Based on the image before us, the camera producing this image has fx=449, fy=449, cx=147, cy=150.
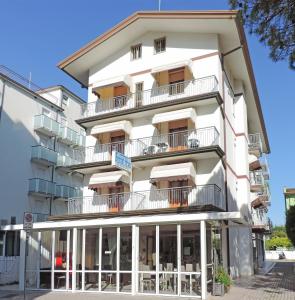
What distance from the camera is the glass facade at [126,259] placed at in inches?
754

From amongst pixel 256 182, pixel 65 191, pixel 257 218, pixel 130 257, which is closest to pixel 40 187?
pixel 65 191

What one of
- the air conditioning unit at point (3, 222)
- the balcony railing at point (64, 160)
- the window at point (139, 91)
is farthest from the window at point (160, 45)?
the air conditioning unit at point (3, 222)

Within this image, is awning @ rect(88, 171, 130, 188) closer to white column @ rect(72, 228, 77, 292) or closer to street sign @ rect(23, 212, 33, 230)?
white column @ rect(72, 228, 77, 292)

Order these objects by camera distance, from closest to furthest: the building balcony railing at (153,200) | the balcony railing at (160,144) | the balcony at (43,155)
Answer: the building balcony railing at (153,200), the balcony railing at (160,144), the balcony at (43,155)

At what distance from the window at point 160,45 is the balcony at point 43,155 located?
1254 centimetres

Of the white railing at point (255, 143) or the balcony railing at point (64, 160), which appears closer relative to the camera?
the white railing at point (255, 143)

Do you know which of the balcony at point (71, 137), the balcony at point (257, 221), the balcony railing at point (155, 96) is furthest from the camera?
the balcony at point (71, 137)

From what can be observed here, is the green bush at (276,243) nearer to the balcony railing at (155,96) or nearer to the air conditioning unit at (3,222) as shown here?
the balcony railing at (155,96)

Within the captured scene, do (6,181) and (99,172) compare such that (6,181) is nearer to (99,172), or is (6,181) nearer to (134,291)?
(99,172)

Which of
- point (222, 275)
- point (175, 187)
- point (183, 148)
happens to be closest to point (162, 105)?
point (183, 148)

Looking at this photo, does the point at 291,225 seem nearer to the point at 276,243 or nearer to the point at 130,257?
the point at 130,257

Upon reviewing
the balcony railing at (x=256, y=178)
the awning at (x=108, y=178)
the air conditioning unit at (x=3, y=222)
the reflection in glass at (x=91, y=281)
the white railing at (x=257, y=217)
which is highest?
the balcony railing at (x=256, y=178)

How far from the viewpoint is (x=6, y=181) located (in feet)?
103

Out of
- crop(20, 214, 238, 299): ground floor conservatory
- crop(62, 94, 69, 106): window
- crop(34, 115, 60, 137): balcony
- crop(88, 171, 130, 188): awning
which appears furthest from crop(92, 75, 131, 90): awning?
crop(62, 94, 69, 106): window
